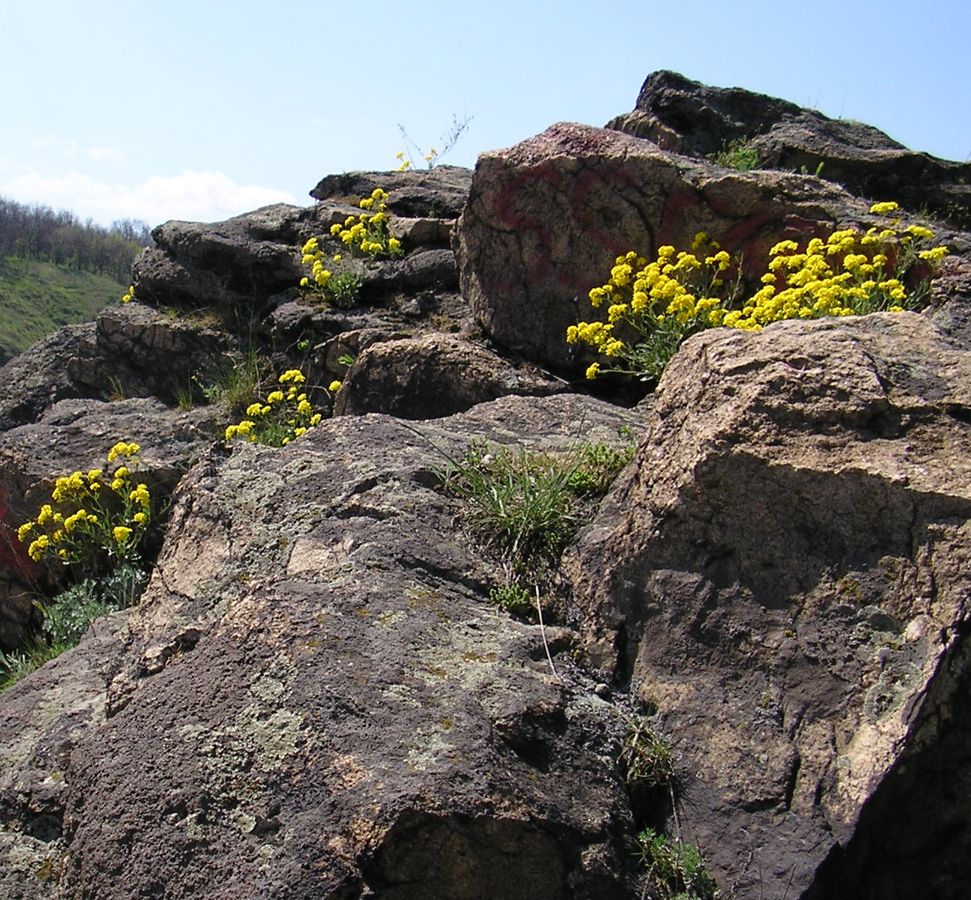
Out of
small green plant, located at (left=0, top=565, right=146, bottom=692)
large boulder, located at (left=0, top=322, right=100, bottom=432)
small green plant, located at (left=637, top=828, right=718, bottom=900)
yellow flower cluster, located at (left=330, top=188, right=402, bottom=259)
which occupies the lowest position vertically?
small green plant, located at (left=0, top=565, right=146, bottom=692)

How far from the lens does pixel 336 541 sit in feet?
11.2

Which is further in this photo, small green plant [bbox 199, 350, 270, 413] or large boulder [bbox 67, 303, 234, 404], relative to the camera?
large boulder [bbox 67, 303, 234, 404]

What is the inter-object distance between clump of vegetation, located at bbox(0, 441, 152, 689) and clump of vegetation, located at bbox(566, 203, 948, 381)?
2586 millimetres

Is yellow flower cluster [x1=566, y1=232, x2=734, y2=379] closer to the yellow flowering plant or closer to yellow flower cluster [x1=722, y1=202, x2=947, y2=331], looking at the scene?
yellow flower cluster [x1=722, y1=202, x2=947, y2=331]

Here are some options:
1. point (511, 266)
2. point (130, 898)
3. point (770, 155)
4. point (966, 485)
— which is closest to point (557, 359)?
point (511, 266)

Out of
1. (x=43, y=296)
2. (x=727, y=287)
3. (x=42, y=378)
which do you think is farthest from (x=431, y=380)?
(x=43, y=296)

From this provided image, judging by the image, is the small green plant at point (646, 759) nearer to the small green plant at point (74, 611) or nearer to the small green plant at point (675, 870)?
the small green plant at point (675, 870)

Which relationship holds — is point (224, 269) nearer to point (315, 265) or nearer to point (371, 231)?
point (315, 265)

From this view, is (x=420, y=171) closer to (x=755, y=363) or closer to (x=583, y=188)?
(x=583, y=188)

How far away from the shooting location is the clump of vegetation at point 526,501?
3.42 m

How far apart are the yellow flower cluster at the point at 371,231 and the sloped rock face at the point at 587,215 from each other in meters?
1.51

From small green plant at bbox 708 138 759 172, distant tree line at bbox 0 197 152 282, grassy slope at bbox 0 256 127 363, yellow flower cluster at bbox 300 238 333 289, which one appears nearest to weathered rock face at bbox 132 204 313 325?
yellow flower cluster at bbox 300 238 333 289

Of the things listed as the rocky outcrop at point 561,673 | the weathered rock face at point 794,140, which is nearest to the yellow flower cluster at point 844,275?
the rocky outcrop at point 561,673

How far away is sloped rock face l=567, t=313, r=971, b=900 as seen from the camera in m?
2.61
